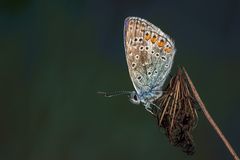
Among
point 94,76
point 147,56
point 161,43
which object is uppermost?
point 161,43

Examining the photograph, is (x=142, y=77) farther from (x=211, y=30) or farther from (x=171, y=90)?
(x=211, y=30)

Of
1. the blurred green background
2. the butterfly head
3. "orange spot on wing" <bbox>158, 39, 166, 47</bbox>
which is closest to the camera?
"orange spot on wing" <bbox>158, 39, 166, 47</bbox>

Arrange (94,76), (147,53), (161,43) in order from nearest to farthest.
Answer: (161,43) < (147,53) < (94,76)

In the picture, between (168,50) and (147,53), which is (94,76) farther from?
(168,50)

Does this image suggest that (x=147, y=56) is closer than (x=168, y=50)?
No

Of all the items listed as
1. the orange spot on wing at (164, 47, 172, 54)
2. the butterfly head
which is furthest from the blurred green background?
the orange spot on wing at (164, 47, 172, 54)

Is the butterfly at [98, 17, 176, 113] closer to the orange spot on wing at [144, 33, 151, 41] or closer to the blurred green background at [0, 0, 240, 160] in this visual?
the orange spot on wing at [144, 33, 151, 41]

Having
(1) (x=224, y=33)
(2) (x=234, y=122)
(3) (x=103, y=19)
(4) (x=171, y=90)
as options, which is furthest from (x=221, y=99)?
(4) (x=171, y=90)

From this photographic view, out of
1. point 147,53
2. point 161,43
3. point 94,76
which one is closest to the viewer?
point 161,43

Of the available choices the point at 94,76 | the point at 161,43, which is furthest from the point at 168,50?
the point at 94,76
